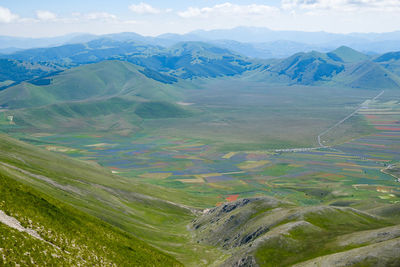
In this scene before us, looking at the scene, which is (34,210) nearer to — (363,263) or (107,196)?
(363,263)

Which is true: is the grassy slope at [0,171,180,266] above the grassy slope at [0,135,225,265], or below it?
above

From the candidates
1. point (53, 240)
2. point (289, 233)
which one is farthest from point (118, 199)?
point (53, 240)

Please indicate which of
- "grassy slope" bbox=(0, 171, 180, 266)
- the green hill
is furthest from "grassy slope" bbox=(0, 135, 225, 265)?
"grassy slope" bbox=(0, 171, 180, 266)

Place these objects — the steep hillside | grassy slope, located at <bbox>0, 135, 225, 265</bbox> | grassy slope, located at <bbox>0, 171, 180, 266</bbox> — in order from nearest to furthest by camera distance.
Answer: grassy slope, located at <bbox>0, 171, 180, 266</bbox>, the steep hillside, grassy slope, located at <bbox>0, 135, 225, 265</bbox>

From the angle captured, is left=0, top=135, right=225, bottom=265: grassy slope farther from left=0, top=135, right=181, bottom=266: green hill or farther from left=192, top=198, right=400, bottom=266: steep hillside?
left=0, top=135, right=181, bottom=266: green hill

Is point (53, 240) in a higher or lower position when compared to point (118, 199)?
higher

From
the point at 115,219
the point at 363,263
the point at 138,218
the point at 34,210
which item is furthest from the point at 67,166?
the point at 363,263

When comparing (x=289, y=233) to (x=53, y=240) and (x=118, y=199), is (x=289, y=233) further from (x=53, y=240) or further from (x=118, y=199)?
(x=118, y=199)

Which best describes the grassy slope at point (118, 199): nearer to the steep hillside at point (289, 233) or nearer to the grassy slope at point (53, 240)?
the steep hillside at point (289, 233)
